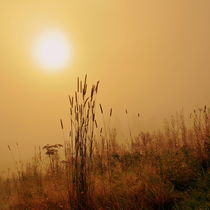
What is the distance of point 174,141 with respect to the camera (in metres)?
5.42

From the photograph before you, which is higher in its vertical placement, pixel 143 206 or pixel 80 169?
pixel 80 169

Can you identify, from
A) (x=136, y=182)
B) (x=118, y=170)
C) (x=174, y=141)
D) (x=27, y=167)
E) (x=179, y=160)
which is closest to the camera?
(x=136, y=182)

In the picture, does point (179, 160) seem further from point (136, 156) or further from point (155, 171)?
point (136, 156)


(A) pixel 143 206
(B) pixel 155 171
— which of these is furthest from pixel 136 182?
(A) pixel 143 206

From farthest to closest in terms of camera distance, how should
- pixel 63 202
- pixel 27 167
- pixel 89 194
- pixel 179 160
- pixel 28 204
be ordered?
pixel 27 167, pixel 179 160, pixel 28 204, pixel 63 202, pixel 89 194

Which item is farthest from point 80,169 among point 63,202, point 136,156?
point 136,156

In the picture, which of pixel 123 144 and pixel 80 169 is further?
pixel 123 144

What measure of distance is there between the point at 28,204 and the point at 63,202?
2.82ft

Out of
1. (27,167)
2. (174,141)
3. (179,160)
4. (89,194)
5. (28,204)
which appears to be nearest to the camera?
(89,194)

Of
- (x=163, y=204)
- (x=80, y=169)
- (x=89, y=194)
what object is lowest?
(x=163, y=204)

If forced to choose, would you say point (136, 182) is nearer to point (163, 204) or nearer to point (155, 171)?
point (155, 171)

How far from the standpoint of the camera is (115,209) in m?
2.77

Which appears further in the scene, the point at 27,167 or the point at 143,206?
the point at 27,167

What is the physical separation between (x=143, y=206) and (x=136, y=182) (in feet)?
1.81
